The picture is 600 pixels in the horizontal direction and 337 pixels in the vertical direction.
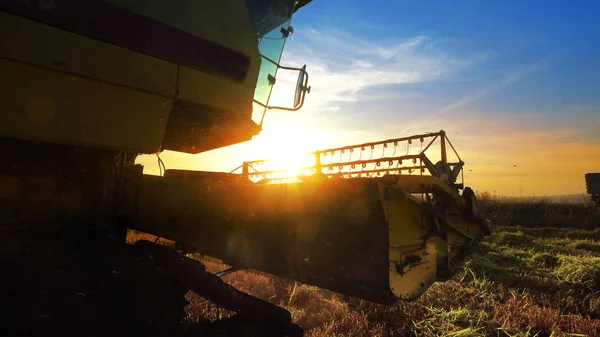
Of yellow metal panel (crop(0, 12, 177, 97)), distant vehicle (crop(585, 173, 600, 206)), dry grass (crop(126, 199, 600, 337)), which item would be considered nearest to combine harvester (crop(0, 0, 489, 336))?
yellow metal panel (crop(0, 12, 177, 97))

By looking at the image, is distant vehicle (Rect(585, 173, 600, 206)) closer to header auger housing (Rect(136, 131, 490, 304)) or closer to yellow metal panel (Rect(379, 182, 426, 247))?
header auger housing (Rect(136, 131, 490, 304))

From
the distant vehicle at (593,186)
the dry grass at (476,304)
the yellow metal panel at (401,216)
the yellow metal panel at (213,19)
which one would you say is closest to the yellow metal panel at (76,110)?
the yellow metal panel at (213,19)

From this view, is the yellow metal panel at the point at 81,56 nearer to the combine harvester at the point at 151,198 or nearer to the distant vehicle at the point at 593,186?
the combine harvester at the point at 151,198

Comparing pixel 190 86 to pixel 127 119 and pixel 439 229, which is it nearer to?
pixel 127 119

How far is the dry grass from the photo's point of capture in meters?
3.72

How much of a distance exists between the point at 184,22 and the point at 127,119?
0.61 m

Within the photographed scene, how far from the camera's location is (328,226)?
1866 mm

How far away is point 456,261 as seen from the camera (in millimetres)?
2617

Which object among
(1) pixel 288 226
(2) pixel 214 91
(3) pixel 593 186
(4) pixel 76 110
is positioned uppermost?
A: (3) pixel 593 186

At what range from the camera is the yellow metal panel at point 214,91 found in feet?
6.64

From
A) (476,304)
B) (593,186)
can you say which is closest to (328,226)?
(476,304)

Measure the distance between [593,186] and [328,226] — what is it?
68.6 ft

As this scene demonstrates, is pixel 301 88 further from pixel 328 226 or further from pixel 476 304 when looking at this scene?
pixel 476 304

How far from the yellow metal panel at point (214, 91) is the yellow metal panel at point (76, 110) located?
132mm
